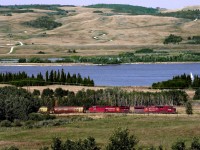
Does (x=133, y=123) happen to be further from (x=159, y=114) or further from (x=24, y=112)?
(x=24, y=112)

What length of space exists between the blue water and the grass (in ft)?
104

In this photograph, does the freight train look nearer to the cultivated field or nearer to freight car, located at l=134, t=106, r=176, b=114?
freight car, located at l=134, t=106, r=176, b=114

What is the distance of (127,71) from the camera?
10000 cm

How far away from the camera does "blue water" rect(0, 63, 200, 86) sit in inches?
3322

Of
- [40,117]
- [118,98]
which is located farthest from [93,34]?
[40,117]

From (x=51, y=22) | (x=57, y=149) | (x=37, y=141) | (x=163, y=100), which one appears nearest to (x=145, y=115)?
(x=163, y=100)

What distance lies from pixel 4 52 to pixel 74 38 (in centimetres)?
2310

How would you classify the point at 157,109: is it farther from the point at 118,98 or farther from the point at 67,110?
the point at 67,110

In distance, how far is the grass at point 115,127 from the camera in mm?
39519

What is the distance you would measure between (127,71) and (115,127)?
56723mm

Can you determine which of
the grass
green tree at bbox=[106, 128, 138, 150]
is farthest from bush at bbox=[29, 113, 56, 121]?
green tree at bbox=[106, 128, 138, 150]

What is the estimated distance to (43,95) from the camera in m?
60.2

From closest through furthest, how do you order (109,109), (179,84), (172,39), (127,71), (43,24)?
(109,109)
(179,84)
(127,71)
(172,39)
(43,24)

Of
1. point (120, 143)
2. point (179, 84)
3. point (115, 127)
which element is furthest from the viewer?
point (179, 84)
